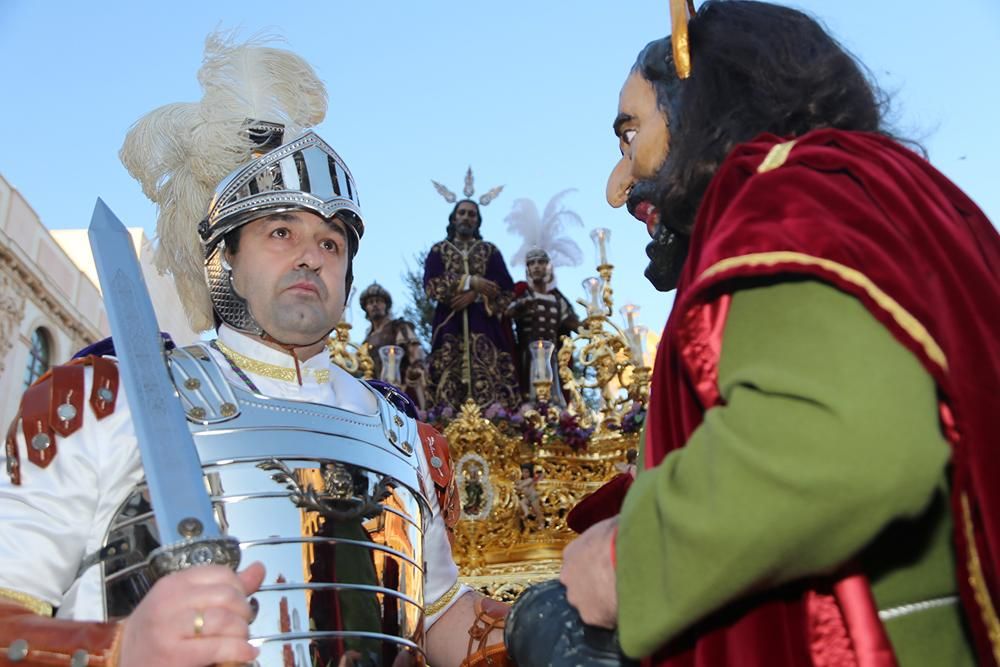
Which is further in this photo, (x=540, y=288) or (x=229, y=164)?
(x=540, y=288)

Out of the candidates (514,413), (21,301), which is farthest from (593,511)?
(21,301)

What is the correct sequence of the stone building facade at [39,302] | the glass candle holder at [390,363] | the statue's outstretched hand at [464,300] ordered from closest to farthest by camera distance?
the glass candle holder at [390,363]
the statue's outstretched hand at [464,300]
the stone building facade at [39,302]

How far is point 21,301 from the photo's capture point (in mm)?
17188

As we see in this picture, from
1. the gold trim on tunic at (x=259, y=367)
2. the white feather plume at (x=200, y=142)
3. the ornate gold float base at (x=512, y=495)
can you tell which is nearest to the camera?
the gold trim on tunic at (x=259, y=367)

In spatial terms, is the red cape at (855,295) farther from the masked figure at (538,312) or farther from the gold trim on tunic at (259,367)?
the masked figure at (538,312)

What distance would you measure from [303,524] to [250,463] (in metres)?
0.20

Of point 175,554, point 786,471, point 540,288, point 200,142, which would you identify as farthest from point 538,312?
point 786,471

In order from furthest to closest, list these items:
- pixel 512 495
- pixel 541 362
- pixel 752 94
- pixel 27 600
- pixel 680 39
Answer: pixel 541 362
pixel 512 495
pixel 27 600
pixel 680 39
pixel 752 94

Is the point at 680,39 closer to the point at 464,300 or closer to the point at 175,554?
the point at 175,554

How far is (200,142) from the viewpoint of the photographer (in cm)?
311

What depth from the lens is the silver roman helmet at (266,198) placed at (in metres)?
2.83

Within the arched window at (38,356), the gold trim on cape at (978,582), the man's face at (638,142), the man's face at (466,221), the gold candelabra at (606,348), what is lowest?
the gold trim on cape at (978,582)

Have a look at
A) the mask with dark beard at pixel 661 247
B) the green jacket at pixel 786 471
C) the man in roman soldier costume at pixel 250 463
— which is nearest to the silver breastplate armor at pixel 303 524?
the man in roman soldier costume at pixel 250 463

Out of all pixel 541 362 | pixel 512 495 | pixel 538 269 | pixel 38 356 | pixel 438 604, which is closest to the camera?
pixel 438 604
